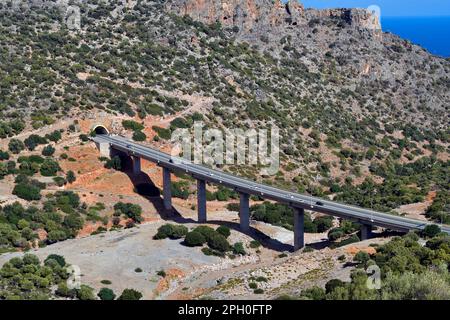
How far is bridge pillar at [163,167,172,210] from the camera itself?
77688 millimetres

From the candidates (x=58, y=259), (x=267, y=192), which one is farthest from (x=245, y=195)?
(x=58, y=259)

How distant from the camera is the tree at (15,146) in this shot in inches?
3091

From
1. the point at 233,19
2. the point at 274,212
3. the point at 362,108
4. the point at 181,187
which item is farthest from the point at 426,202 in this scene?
the point at 233,19

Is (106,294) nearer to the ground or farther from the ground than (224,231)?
nearer to the ground

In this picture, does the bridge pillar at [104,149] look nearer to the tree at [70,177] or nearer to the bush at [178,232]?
the tree at [70,177]

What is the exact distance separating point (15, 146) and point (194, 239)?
962 inches

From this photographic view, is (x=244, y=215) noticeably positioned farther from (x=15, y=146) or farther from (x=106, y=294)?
(x=15, y=146)

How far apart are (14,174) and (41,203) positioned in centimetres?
551

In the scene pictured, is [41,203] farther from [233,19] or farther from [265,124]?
[233,19]

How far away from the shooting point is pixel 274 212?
7756 centimetres

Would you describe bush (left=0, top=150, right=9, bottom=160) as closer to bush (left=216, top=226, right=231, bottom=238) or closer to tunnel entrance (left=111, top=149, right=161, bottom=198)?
tunnel entrance (left=111, top=149, right=161, bottom=198)

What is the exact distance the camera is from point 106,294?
51.5 meters

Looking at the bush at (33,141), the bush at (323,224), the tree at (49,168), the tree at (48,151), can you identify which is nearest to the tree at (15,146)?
the bush at (33,141)

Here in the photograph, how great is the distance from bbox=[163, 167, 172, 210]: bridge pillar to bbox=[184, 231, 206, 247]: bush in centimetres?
1291
